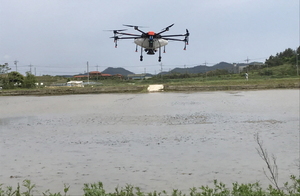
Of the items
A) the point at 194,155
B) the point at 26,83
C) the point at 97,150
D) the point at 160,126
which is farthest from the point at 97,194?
the point at 26,83

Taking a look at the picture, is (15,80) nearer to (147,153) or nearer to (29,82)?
(29,82)

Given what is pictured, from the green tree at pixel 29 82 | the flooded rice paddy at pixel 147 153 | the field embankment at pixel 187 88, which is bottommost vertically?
the flooded rice paddy at pixel 147 153

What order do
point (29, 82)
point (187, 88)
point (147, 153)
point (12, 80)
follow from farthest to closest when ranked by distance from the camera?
1. point (12, 80)
2. point (29, 82)
3. point (187, 88)
4. point (147, 153)

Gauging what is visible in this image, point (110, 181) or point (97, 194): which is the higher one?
point (97, 194)

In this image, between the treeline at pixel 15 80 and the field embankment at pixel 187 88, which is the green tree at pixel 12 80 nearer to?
the treeline at pixel 15 80

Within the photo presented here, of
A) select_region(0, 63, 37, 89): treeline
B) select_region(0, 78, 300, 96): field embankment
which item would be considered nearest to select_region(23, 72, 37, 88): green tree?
select_region(0, 63, 37, 89): treeline

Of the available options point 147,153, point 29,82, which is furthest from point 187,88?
point 147,153

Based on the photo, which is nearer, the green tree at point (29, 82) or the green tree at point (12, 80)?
the green tree at point (12, 80)

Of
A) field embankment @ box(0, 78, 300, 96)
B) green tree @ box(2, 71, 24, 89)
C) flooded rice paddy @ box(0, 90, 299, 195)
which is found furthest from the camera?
green tree @ box(2, 71, 24, 89)

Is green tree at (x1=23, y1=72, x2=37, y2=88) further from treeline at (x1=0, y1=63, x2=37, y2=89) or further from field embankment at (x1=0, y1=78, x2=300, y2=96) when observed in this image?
field embankment at (x1=0, y1=78, x2=300, y2=96)

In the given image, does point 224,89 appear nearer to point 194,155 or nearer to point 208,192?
point 194,155

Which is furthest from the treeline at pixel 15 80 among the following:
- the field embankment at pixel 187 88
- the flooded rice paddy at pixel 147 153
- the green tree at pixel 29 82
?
the flooded rice paddy at pixel 147 153
